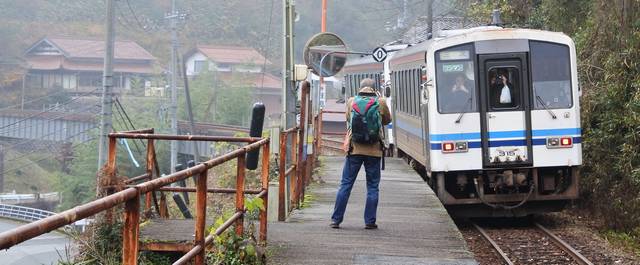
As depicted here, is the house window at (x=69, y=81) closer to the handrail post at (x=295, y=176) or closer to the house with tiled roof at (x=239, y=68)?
the house with tiled roof at (x=239, y=68)

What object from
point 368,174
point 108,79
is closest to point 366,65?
point 108,79

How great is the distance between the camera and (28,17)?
6347 cm

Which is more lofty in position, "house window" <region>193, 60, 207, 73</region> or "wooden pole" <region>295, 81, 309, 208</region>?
"house window" <region>193, 60, 207, 73</region>

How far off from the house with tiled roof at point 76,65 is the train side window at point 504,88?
149 ft

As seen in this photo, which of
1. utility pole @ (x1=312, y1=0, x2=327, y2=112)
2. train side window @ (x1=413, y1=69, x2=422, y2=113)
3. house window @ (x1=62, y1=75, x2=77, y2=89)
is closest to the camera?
train side window @ (x1=413, y1=69, x2=422, y2=113)

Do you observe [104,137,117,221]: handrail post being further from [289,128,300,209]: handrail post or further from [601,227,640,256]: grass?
[601,227,640,256]: grass

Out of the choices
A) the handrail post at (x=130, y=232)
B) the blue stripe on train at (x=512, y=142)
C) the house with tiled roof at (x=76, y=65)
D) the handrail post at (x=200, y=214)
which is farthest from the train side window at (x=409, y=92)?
the house with tiled roof at (x=76, y=65)

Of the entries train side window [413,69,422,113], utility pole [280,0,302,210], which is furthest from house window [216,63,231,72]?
utility pole [280,0,302,210]

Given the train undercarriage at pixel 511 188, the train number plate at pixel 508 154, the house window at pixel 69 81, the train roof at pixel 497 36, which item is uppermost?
the house window at pixel 69 81

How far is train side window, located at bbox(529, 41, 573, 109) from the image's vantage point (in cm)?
1215

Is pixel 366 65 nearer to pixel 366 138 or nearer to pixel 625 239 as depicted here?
pixel 625 239

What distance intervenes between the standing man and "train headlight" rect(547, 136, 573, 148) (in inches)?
156

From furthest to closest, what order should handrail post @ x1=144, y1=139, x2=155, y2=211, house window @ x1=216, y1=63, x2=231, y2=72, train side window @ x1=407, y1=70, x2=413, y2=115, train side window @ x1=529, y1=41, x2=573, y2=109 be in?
house window @ x1=216, y1=63, x2=231, y2=72 → train side window @ x1=407, y1=70, x2=413, y2=115 → train side window @ x1=529, y1=41, x2=573, y2=109 → handrail post @ x1=144, y1=139, x2=155, y2=211

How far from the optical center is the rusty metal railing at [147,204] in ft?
9.71
